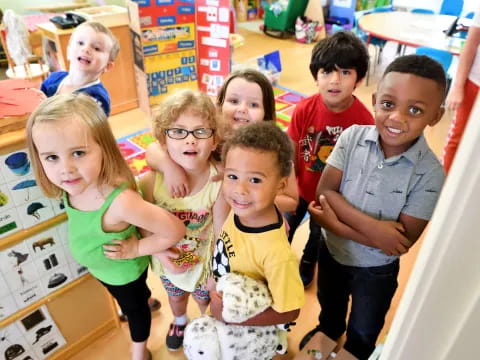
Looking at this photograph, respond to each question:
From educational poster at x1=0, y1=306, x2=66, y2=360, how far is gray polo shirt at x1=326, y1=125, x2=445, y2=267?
3.97ft

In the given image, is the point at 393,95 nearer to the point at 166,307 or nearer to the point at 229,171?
the point at 229,171

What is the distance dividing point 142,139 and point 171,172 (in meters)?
2.35

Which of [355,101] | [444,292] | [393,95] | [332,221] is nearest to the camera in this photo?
[444,292]

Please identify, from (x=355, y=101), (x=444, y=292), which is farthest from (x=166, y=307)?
(x=444, y=292)

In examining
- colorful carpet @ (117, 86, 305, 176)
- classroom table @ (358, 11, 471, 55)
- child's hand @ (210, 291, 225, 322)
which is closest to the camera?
child's hand @ (210, 291, 225, 322)

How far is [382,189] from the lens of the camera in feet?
3.53

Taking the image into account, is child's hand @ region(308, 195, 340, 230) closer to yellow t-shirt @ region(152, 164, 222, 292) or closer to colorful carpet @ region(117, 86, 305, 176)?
yellow t-shirt @ region(152, 164, 222, 292)

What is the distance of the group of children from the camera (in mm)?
1017

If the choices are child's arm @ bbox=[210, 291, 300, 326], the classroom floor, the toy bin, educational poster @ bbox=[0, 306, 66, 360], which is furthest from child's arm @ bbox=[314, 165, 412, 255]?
the toy bin

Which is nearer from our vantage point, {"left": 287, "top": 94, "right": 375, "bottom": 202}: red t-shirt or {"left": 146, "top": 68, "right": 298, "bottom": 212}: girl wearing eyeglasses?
{"left": 146, "top": 68, "right": 298, "bottom": 212}: girl wearing eyeglasses

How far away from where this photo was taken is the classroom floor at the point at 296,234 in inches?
66.0

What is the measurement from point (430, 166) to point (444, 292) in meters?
0.79

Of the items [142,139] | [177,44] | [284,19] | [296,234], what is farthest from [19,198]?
[284,19]

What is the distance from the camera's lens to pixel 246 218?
42.4 inches
